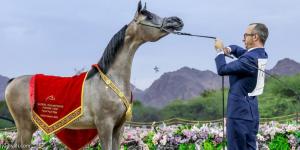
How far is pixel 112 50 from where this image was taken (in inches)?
239

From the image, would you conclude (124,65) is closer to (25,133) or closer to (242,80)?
(242,80)

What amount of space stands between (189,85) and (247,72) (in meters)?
30.5

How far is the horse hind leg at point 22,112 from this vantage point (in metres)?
6.74

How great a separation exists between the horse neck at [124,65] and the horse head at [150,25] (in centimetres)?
11

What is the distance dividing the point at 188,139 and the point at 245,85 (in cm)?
353

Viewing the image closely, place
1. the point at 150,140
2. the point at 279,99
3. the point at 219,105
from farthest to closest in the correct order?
1. the point at 279,99
2. the point at 219,105
3. the point at 150,140

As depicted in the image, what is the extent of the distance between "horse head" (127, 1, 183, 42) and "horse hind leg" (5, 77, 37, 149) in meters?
1.67

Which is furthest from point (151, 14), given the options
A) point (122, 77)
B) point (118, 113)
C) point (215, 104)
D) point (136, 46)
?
point (215, 104)

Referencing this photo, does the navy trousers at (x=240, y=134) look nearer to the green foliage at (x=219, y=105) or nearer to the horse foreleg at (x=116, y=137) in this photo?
the horse foreleg at (x=116, y=137)

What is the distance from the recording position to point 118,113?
591 centimetres

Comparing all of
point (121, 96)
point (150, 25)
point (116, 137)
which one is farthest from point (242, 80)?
point (116, 137)

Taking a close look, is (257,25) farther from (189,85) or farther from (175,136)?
(189,85)

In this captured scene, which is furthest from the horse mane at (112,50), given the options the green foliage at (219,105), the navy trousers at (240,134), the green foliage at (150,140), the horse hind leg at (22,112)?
the green foliage at (219,105)

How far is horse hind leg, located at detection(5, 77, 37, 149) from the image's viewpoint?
674cm
